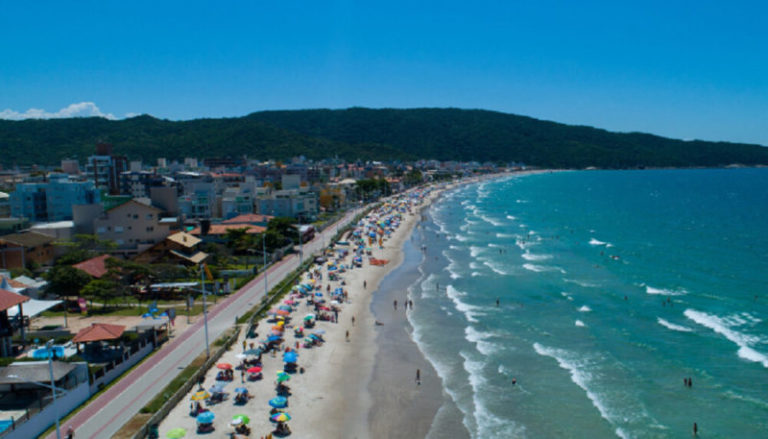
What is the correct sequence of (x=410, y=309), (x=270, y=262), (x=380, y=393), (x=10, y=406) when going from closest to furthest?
A: (x=10, y=406) < (x=380, y=393) < (x=410, y=309) < (x=270, y=262)

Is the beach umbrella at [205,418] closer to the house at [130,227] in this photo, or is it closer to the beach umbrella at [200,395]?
the beach umbrella at [200,395]

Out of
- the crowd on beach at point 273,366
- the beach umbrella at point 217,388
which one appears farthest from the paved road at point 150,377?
the beach umbrella at point 217,388

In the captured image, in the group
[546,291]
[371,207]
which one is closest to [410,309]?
[546,291]

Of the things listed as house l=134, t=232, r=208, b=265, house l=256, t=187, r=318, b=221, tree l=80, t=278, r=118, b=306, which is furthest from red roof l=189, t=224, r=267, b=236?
tree l=80, t=278, r=118, b=306

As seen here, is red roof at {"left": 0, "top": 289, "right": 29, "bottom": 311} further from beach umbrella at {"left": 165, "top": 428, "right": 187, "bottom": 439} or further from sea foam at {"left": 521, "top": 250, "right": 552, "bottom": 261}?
sea foam at {"left": 521, "top": 250, "right": 552, "bottom": 261}

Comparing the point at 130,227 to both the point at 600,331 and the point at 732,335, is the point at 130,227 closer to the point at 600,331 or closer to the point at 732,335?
the point at 600,331

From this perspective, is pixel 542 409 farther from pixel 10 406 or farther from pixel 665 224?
pixel 665 224

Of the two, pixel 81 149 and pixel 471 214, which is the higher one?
pixel 81 149
